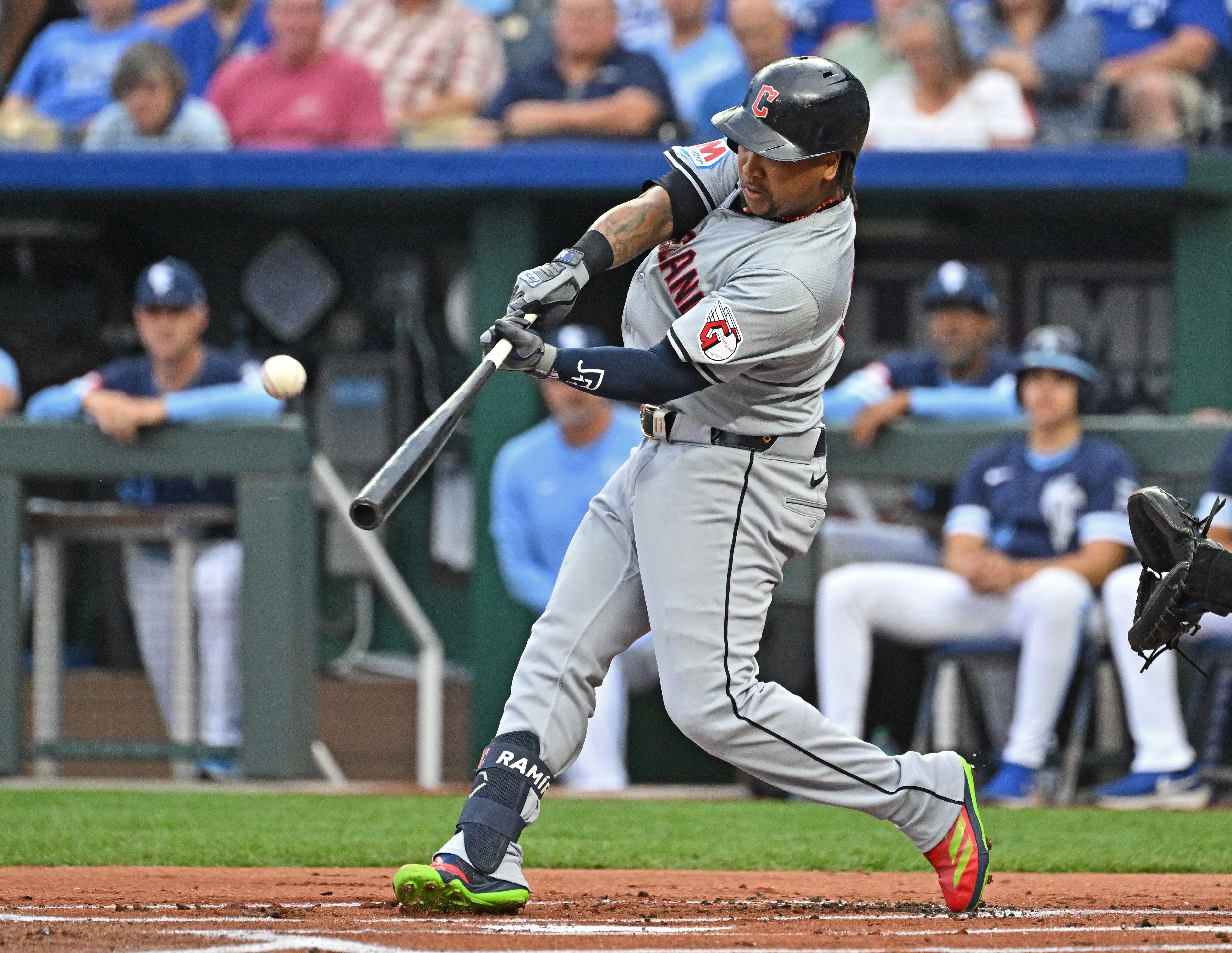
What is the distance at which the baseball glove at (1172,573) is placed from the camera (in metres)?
3.72

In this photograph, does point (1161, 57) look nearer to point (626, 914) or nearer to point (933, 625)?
point (933, 625)

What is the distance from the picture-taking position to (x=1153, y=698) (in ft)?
19.4

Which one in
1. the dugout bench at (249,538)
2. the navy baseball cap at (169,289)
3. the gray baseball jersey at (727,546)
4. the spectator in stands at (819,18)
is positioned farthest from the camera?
the spectator in stands at (819,18)

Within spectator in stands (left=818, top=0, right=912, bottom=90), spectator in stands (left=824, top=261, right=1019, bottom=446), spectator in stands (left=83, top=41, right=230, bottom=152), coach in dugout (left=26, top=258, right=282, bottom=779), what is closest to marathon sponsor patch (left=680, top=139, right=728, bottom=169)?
spectator in stands (left=824, top=261, right=1019, bottom=446)

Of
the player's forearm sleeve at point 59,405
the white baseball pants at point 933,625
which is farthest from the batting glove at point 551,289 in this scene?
the player's forearm sleeve at point 59,405

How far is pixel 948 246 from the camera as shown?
26.9 feet

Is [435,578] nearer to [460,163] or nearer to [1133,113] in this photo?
[460,163]

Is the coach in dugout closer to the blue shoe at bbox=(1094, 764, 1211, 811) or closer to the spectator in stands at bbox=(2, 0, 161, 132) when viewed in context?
the spectator in stands at bbox=(2, 0, 161, 132)

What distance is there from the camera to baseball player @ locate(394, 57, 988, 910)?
3.43 meters

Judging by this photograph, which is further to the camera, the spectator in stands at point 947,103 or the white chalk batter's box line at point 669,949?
the spectator in stands at point 947,103

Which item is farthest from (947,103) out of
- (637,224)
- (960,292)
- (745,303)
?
(745,303)

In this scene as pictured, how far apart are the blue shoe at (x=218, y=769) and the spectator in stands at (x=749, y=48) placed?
296cm

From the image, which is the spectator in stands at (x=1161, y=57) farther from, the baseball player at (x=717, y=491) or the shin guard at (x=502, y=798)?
the shin guard at (x=502, y=798)

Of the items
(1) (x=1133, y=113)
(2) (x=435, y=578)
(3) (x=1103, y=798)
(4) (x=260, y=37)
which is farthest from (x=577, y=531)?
(4) (x=260, y=37)
